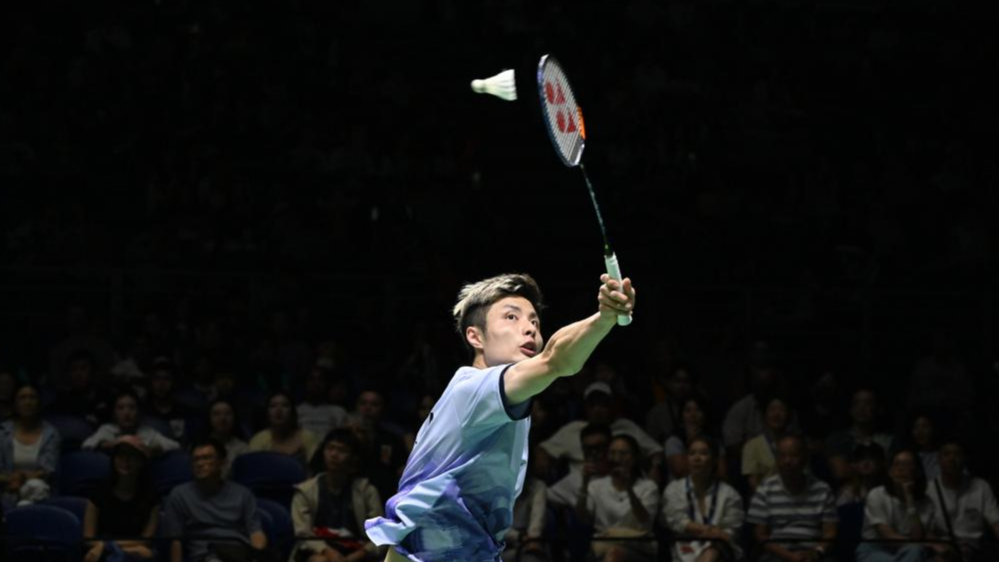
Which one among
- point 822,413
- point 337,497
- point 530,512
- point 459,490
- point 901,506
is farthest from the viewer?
point 822,413

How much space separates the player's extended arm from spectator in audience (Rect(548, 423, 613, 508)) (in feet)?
18.8

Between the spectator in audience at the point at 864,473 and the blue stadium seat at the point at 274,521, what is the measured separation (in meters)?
3.92

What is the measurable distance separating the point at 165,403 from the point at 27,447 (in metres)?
1.28

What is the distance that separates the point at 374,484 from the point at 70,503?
2050 millimetres

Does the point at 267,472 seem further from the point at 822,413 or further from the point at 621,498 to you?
the point at 822,413

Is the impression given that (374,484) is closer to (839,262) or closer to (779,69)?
(839,262)

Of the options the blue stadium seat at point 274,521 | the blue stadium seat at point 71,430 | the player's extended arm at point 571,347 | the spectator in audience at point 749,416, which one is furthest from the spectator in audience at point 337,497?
the player's extended arm at point 571,347

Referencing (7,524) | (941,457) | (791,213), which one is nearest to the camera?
(7,524)

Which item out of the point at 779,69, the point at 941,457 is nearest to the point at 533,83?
the point at 779,69

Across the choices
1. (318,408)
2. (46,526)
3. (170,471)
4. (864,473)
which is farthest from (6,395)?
(864,473)

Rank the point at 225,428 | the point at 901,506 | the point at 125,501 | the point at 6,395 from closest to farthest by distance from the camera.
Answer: the point at 125,501
the point at 901,506
the point at 225,428
the point at 6,395

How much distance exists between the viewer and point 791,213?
58.6 ft

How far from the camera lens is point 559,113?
20.9ft

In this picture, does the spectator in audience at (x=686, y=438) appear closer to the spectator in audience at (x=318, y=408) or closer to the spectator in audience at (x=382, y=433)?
the spectator in audience at (x=382, y=433)
